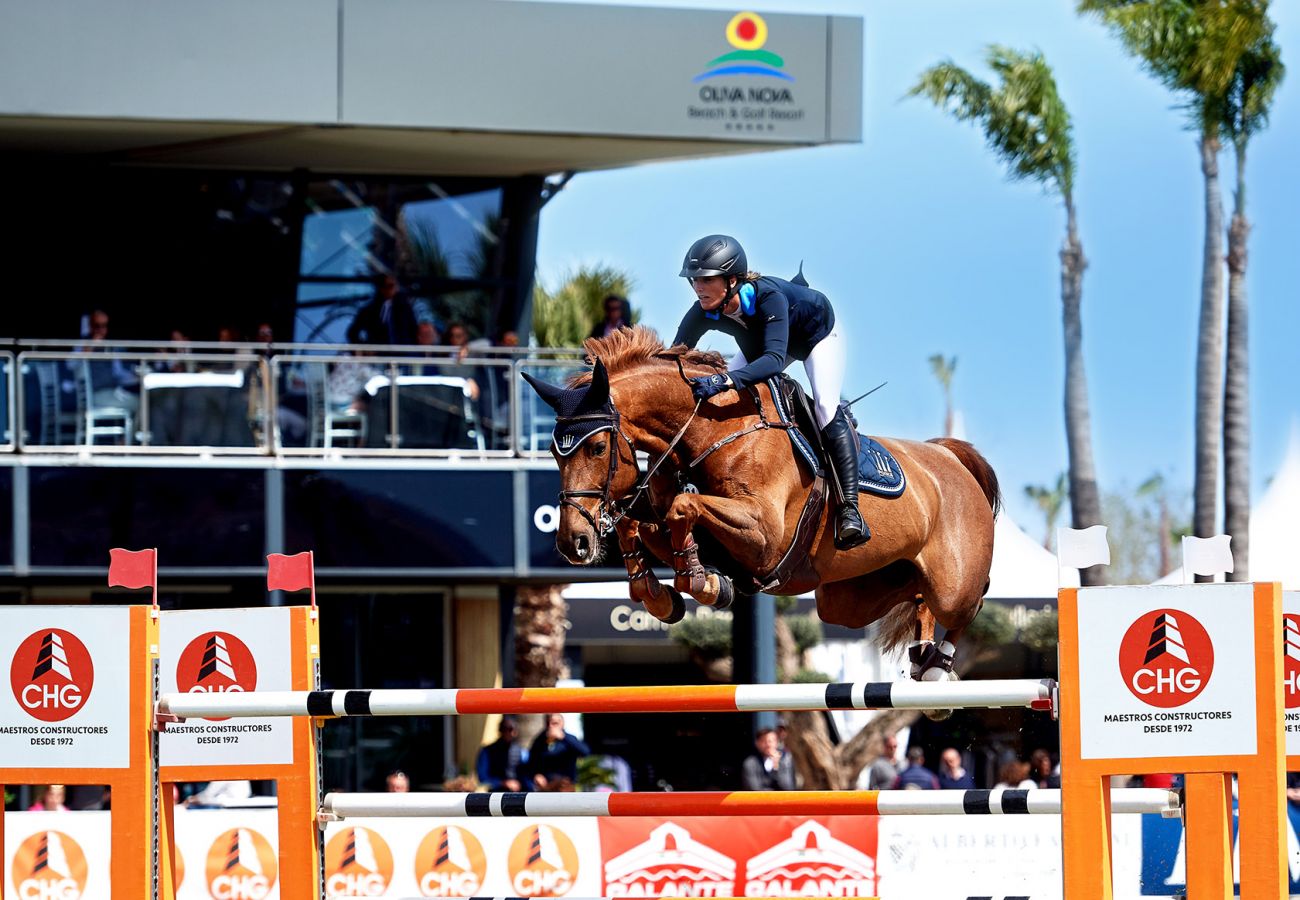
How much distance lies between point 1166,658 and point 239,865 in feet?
22.7

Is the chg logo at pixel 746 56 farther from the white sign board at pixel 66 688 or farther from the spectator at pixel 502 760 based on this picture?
the white sign board at pixel 66 688

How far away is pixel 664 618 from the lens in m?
5.98

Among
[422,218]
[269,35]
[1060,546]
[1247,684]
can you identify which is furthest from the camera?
[422,218]

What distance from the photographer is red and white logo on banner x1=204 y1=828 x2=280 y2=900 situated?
10.3 m

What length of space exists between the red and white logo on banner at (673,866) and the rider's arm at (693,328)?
15.3ft

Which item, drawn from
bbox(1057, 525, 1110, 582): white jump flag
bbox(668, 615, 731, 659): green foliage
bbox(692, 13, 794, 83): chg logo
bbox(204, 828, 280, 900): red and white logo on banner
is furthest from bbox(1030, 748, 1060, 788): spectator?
bbox(668, 615, 731, 659): green foliage

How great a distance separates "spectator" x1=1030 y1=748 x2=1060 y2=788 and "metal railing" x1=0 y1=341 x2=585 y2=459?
4.25 meters

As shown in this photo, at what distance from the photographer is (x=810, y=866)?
10328 millimetres

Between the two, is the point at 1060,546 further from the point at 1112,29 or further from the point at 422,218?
the point at 1112,29

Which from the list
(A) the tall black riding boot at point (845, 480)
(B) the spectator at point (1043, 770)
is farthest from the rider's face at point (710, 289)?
(B) the spectator at point (1043, 770)

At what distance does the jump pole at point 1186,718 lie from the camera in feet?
15.9

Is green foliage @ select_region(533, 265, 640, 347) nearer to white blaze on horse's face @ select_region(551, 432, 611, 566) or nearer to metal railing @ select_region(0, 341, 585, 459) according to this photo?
metal railing @ select_region(0, 341, 585, 459)

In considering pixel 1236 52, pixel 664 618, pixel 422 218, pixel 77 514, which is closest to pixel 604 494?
pixel 664 618

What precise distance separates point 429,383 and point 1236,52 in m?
9.18
